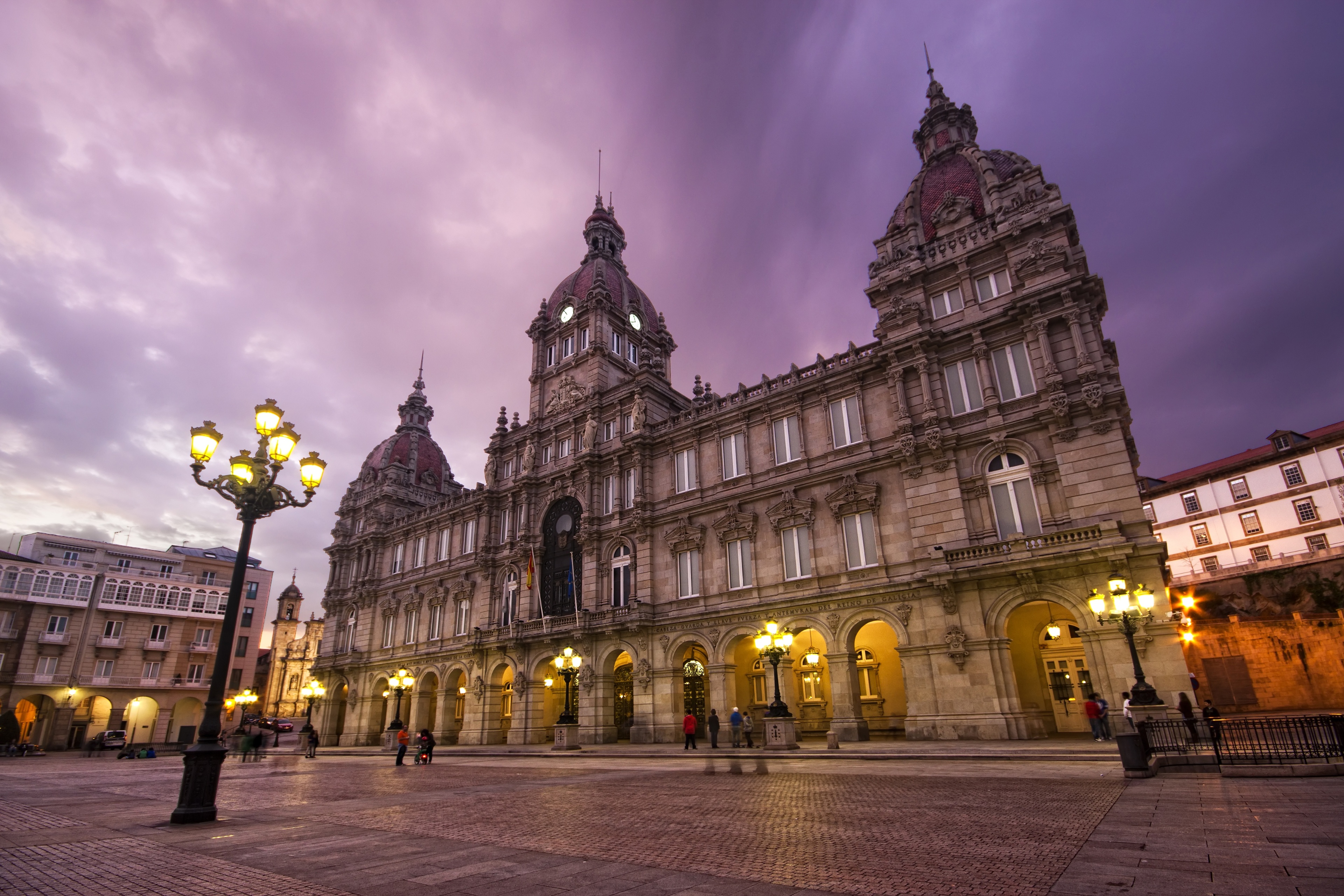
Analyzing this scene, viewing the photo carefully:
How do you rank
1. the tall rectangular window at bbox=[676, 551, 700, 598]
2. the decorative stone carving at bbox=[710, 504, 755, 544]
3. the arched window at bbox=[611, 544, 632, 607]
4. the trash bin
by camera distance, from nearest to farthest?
the trash bin
the decorative stone carving at bbox=[710, 504, 755, 544]
the tall rectangular window at bbox=[676, 551, 700, 598]
the arched window at bbox=[611, 544, 632, 607]

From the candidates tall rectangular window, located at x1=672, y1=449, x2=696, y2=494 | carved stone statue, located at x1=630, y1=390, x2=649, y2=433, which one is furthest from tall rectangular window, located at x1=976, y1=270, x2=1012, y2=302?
carved stone statue, located at x1=630, y1=390, x2=649, y2=433

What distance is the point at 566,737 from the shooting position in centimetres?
3138

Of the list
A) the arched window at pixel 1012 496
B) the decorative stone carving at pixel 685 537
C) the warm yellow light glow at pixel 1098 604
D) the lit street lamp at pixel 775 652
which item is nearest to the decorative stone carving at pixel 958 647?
the arched window at pixel 1012 496

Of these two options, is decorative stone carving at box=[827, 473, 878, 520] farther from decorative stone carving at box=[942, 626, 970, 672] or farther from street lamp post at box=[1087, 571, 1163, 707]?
street lamp post at box=[1087, 571, 1163, 707]

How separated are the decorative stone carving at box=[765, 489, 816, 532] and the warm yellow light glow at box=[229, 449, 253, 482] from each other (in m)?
22.6

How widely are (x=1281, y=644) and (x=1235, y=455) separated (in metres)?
27.7

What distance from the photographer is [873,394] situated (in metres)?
30.6

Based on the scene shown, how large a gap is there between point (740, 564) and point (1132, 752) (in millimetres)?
20320

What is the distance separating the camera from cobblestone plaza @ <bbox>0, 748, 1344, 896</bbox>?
20.2 feet

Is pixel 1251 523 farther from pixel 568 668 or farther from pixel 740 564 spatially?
pixel 568 668

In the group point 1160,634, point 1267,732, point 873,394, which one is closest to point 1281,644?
point 1160,634

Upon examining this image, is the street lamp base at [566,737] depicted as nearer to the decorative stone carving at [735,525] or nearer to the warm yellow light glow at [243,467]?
the decorative stone carving at [735,525]

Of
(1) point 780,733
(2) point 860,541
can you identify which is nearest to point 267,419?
(1) point 780,733

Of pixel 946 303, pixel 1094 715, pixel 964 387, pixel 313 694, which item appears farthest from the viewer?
pixel 313 694
